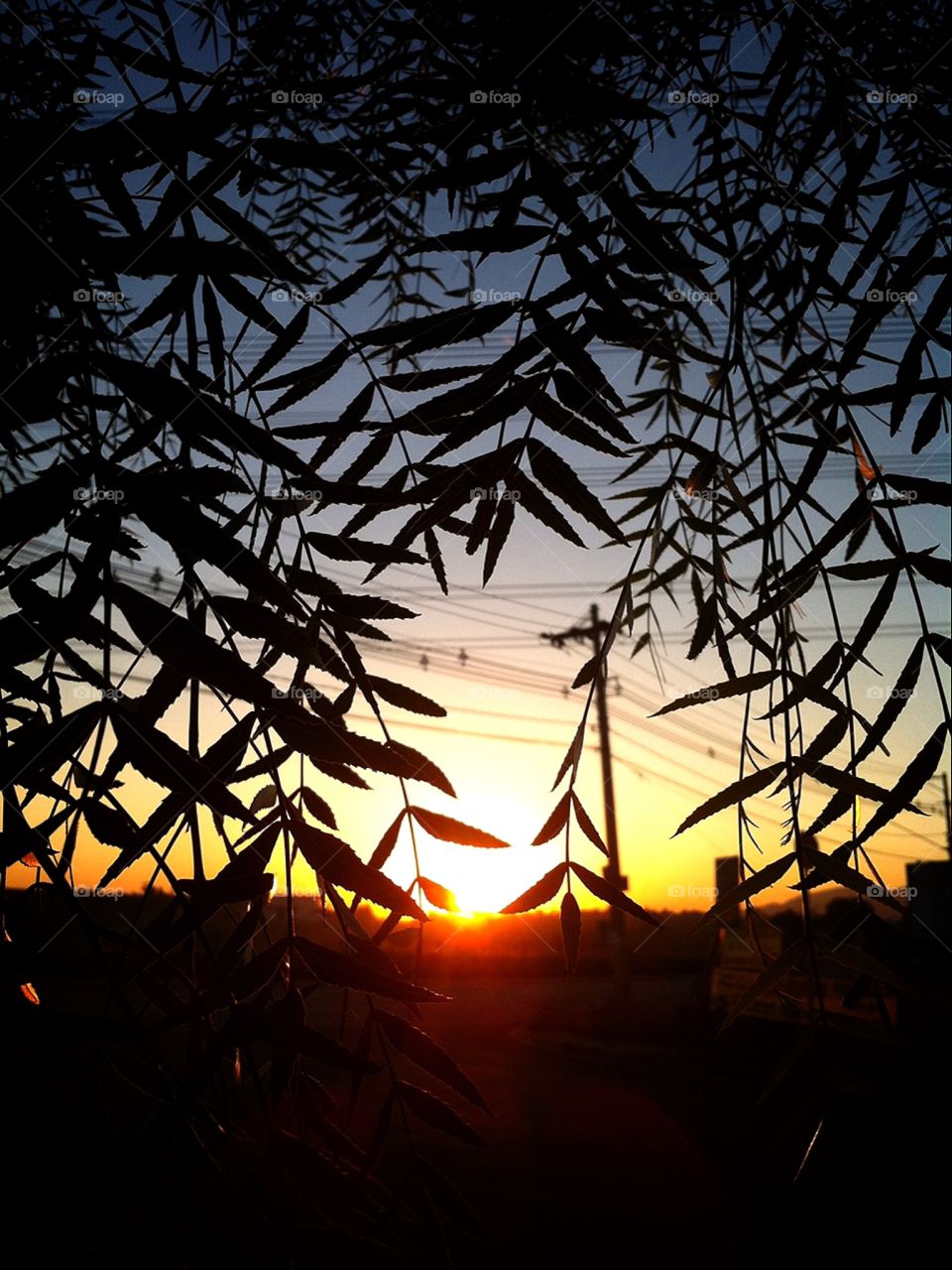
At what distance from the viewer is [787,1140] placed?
603mm

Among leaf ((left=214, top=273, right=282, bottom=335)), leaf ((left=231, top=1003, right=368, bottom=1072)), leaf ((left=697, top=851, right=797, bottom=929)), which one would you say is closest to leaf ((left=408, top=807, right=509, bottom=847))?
leaf ((left=231, top=1003, right=368, bottom=1072))

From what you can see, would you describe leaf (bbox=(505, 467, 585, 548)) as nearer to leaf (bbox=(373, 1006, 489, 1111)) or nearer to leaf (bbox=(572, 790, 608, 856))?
leaf (bbox=(572, 790, 608, 856))

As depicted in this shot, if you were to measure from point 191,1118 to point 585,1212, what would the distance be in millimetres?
5017

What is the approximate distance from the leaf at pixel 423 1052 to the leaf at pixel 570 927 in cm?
17

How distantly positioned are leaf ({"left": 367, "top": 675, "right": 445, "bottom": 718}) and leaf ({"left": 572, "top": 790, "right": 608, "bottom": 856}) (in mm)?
179

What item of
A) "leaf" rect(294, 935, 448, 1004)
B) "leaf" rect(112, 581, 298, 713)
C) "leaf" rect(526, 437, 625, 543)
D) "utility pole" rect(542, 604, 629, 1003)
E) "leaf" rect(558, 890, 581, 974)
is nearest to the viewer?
"leaf" rect(112, 581, 298, 713)

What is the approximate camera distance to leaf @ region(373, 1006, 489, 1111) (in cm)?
53

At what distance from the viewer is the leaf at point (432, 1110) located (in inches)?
22.2

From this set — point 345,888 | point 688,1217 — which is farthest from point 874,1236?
point 345,888

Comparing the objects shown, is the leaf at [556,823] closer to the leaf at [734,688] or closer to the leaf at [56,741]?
the leaf at [734,688]

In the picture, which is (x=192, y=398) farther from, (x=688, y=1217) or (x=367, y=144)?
(x=688, y=1217)

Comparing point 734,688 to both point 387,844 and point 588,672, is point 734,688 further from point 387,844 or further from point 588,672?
point 387,844

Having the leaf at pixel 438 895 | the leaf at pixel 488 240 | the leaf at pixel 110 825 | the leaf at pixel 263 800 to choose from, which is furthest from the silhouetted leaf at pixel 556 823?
the leaf at pixel 488 240

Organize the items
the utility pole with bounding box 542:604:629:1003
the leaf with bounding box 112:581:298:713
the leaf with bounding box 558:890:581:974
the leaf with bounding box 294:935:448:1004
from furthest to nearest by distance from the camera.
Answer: the utility pole with bounding box 542:604:629:1003, the leaf with bounding box 558:890:581:974, the leaf with bounding box 294:935:448:1004, the leaf with bounding box 112:581:298:713
